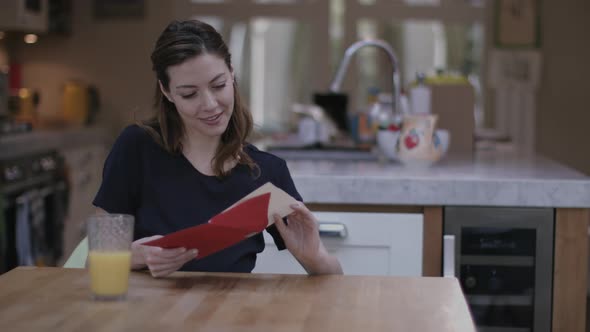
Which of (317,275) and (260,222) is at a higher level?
(260,222)

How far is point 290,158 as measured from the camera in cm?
338

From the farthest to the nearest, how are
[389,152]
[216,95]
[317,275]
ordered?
[389,152] < [216,95] < [317,275]

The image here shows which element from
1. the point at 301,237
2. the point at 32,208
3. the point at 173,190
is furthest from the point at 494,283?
the point at 32,208

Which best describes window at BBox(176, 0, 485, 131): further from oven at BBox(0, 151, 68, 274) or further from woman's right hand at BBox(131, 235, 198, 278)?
woman's right hand at BBox(131, 235, 198, 278)

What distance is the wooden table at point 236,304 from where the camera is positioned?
4.76ft

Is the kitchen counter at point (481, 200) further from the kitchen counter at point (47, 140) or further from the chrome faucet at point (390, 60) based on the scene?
the kitchen counter at point (47, 140)

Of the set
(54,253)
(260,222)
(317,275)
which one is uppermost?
(260,222)

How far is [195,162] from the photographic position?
210cm

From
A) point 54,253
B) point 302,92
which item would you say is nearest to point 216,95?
point 54,253

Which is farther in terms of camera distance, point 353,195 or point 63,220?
point 63,220

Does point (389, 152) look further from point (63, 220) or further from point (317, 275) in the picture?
point (63, 220)

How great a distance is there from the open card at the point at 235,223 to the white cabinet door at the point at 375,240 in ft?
2.94

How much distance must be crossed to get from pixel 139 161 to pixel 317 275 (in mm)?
532

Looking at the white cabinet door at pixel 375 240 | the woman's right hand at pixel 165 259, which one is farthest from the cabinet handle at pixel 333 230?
the woman's right hand at pixel 165 259
